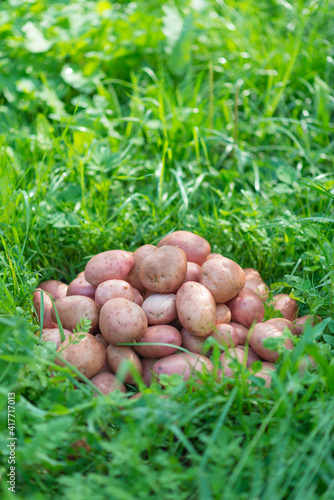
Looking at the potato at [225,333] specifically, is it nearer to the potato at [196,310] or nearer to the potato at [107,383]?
the potato at [196,310]

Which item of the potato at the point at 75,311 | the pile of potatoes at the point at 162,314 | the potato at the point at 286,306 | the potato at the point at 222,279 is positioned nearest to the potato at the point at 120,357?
the pile of potatoes at the point at 162,314

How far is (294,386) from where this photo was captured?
1465 mm

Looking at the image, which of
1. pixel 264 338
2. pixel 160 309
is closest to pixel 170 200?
pixel 160 309

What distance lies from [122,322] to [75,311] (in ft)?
0.98

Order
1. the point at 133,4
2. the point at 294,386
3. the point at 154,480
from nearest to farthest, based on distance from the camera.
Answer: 1. the point at 154,480
2. the point at 294,386
3. the point at 133,4

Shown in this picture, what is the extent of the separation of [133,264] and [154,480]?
1.07 metres

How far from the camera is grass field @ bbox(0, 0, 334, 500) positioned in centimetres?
139

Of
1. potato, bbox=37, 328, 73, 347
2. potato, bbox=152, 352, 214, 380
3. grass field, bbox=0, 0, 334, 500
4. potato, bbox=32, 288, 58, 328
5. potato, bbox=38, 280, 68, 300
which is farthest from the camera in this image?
potato, bbox=38, 280, 68, 300

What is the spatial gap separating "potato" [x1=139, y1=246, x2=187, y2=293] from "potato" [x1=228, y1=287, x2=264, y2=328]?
0.30 m

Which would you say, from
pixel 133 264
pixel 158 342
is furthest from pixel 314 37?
pixel 158 342

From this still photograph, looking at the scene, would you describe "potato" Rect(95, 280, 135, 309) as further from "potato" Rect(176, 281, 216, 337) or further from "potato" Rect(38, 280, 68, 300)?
"potato" Rect(38, 280, 68, 300)

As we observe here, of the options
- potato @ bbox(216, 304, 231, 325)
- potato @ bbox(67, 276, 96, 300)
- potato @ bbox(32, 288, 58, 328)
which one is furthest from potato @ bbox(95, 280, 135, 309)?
potato @ bbox(216, 304, 231, 325)

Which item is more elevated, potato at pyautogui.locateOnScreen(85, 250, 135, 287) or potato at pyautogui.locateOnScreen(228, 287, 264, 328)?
potato at pyautogui.locateOnScreen(85, 250, 135, 287)

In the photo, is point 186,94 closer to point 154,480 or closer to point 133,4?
point 133,4
